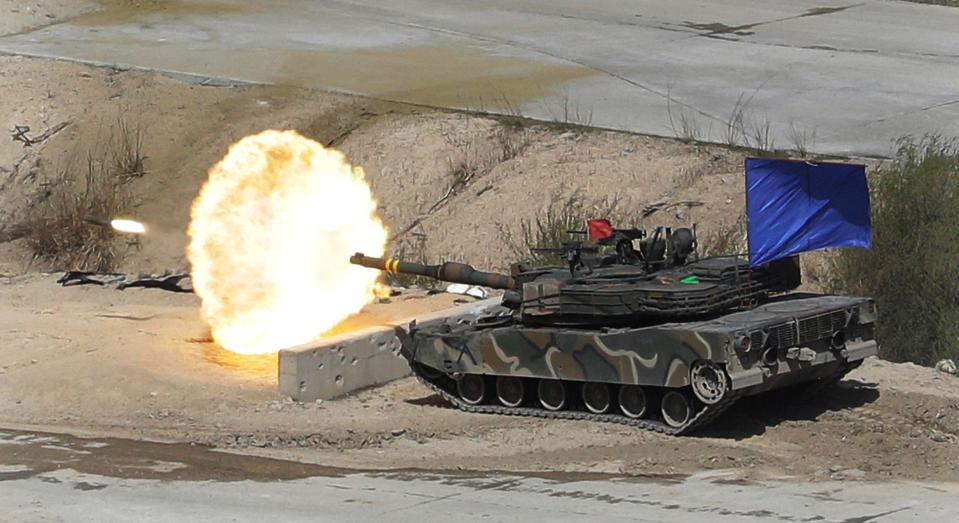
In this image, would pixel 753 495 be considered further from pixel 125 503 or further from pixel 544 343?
pixel 125 503

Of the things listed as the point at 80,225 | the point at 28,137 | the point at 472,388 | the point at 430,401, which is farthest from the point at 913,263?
the point at 28,137

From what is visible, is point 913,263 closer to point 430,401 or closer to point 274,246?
point 430,401

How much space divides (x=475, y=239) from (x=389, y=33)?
9.76 meters

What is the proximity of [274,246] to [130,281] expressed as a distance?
4563mm

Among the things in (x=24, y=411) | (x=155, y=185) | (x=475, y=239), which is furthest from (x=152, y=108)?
(x=24, y=411)

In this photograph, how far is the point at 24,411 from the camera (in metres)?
17.5

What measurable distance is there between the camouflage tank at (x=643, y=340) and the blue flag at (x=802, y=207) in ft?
1.74

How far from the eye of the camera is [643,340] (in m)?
16.0

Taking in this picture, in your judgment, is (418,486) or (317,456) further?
(317,456)

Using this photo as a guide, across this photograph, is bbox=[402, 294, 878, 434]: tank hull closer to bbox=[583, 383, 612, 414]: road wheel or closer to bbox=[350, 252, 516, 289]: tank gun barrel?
bbox=[583, 383, 612, 414]: road wheel

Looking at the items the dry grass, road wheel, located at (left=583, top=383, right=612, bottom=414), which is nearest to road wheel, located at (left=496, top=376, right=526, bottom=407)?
road wheel, located at (left=583, top=383, right=612, bottom=414)

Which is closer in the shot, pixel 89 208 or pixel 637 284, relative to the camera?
pixel 637 284

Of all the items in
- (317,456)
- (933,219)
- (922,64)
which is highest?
(922,64)

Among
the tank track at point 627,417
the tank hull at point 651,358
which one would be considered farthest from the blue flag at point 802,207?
the tank track at point 627,417
